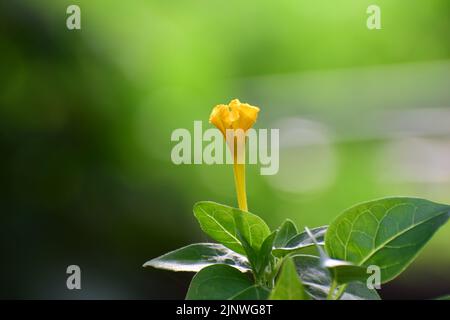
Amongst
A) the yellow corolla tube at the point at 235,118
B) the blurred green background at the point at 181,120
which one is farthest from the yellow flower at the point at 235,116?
the blurred green background at the point at 181,120

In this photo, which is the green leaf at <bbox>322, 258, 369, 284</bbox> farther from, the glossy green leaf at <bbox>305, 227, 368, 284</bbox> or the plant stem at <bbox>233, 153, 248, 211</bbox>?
the plant stem at <bbox>233, 153, 248, 211</bbox>

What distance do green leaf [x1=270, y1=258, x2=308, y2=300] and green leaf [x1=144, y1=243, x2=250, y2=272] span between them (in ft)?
0.21

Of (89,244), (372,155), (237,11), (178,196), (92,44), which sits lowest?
(89,244)

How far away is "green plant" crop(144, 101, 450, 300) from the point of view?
0.29 meters

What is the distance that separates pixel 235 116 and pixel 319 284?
112mm

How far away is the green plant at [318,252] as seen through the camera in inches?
11.4

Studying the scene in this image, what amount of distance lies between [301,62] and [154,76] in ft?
1.62

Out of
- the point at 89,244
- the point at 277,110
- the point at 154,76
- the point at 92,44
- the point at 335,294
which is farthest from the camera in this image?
the point at 277,110

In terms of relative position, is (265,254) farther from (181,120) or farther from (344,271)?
(181,120)

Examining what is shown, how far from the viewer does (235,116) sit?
0.37m

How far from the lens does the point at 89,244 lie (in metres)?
1.46

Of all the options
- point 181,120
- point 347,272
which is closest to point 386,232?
point 347,272

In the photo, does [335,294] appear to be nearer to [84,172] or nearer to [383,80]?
[84,172]

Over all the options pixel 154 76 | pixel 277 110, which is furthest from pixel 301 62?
pixel 154 76
